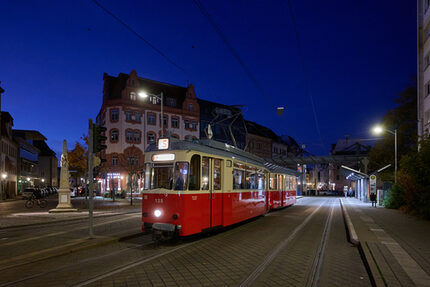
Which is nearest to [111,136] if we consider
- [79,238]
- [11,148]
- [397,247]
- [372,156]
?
[11,148]

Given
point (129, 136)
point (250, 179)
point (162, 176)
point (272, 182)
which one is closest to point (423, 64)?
point (272, 182)

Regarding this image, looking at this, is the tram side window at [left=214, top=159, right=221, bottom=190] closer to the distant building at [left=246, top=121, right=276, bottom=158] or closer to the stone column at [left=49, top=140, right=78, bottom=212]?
the stone column at [left=49, top=140, right=78, bottom=212]

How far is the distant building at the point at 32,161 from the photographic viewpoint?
186ft

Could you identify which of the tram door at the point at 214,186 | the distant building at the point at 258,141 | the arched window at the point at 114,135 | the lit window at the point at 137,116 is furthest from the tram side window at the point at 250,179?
the distant building at the point at 258,141

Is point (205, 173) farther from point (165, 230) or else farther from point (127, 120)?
point (127, 120)

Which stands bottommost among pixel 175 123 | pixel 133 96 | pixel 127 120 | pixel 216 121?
pixel 127 120

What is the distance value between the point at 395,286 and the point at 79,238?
29.8ft

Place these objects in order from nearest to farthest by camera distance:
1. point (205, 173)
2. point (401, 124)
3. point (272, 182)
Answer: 1. point (205, 173)
2. point (272, 182)
3. point (401, 124)

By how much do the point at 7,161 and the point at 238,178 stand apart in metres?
42.2

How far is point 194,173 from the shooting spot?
1054 cm

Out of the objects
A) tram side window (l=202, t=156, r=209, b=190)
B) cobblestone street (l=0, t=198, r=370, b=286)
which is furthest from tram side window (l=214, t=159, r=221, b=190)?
cobblestone street (l=0, t=198, r=370, b=286)

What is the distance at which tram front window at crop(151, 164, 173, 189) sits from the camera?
10.4 m

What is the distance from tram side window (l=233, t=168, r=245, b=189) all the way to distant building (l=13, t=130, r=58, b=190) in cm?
4953

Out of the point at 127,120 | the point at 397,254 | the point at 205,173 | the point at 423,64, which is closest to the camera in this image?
the point at 397,254
